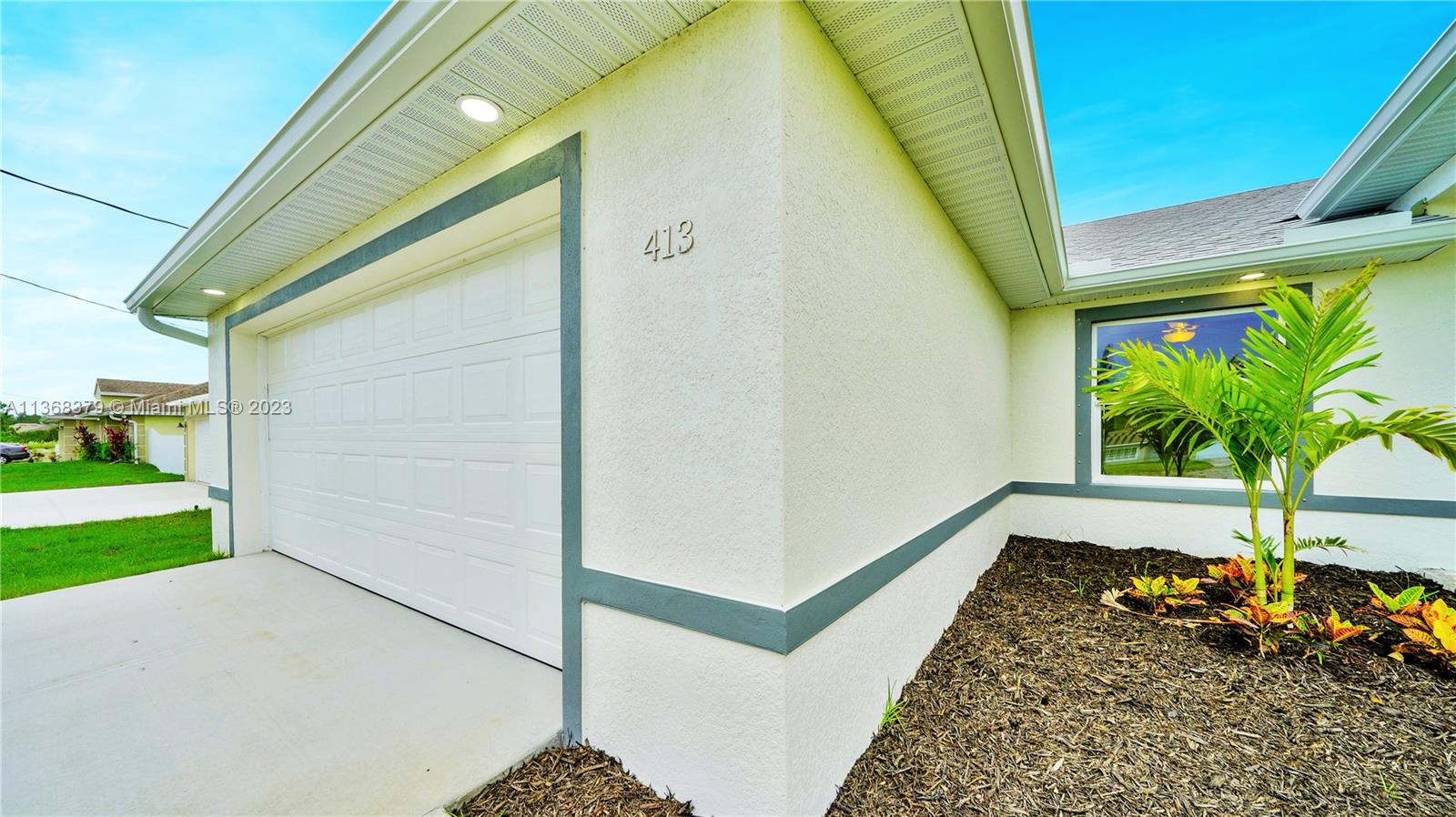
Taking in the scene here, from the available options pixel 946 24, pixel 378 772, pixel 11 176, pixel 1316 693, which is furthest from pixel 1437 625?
pixel 11 176

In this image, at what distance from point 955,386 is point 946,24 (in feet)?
7.84

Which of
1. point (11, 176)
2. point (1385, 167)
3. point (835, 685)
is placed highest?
point (11, 176)

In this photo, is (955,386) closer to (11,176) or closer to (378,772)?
(378,772)

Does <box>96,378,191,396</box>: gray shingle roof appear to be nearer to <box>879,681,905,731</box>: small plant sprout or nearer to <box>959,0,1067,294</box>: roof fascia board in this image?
<box>879,681,905,731</box>: small plant sprout

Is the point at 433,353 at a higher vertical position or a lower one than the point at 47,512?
higher

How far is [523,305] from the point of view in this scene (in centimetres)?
287

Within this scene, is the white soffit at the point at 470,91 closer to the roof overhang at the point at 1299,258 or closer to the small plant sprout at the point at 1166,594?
the small plant sprout at the point at 1166,594

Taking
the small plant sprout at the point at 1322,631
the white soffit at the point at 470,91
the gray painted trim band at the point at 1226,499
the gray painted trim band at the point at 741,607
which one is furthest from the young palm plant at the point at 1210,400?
the white soffit at the point at 470,91

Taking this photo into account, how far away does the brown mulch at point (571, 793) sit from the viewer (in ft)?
5.75

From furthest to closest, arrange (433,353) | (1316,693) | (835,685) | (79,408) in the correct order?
1. (79,408)
2. (433,353)
3. (1316,693)
4. (835,685)

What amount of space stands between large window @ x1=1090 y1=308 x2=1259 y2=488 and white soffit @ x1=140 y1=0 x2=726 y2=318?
5.33 metres

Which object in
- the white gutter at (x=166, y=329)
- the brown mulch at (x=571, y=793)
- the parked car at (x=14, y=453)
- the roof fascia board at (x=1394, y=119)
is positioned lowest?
the parked car at (x=14, y=453)

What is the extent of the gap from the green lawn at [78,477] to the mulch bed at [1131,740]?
18.8m

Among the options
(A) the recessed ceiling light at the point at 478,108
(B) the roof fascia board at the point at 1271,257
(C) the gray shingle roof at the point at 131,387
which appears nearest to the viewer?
(A) the recessed ceiling light at the point at 478,108
